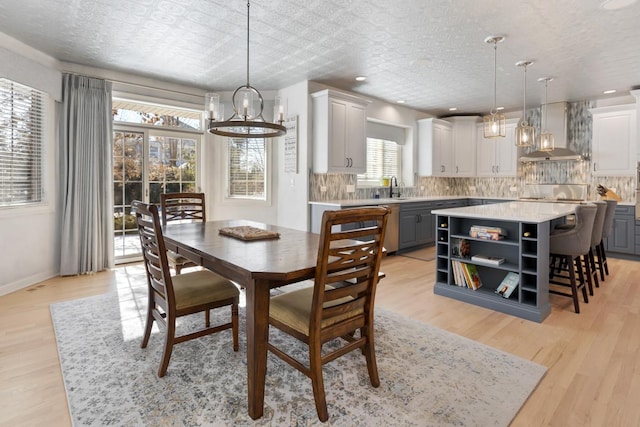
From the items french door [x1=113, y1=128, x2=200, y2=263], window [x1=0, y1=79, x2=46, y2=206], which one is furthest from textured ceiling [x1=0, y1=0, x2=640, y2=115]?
french door [x1=113, y1=128, x2=200, y2=263]

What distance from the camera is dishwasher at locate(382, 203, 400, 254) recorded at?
541 centimetres

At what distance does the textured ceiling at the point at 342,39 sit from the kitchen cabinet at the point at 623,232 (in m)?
1.85

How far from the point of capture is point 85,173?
427 cm

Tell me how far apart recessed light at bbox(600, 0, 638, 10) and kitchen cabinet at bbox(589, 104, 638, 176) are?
343 centimetres

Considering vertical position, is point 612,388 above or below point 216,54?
below

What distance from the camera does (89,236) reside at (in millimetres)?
4336

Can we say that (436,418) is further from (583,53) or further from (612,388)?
(583,53)

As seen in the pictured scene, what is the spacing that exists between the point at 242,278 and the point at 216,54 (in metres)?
3.09

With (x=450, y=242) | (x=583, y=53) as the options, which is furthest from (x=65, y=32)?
(x=583, y=53)

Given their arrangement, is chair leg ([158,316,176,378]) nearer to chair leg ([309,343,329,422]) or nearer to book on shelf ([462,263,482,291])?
chair leg ([309,343,329,422])

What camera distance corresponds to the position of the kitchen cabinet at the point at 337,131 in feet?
16.2

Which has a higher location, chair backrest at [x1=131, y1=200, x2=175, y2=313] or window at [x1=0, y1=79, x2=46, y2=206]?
window at [x1=0, y1=79, x2=46, y2=206]

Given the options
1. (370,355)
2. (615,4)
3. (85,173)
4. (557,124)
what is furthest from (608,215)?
(85,173)

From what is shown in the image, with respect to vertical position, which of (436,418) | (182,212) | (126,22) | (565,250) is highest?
(126,22)
